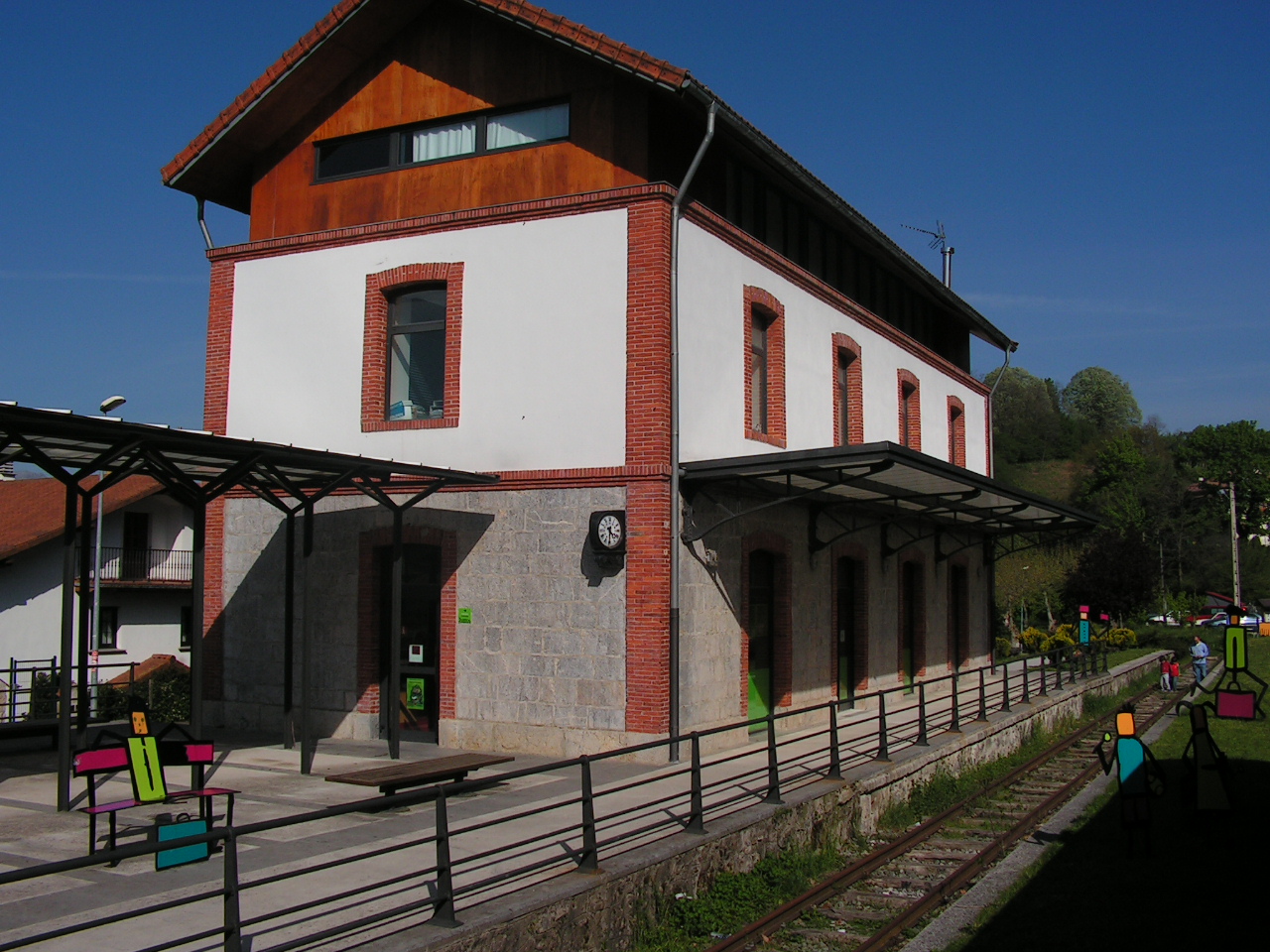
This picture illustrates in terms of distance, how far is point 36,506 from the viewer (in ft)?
119

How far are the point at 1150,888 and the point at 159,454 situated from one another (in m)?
8.85

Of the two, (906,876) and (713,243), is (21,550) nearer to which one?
(713,243)

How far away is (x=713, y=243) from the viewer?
557 inches

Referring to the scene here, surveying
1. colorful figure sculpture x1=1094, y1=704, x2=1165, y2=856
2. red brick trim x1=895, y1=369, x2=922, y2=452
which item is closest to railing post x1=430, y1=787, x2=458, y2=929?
colorful figure sculpture x1=1094, y1=704, x2=1165, y2=856

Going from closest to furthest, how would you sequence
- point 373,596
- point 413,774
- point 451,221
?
point 413,774 < point 451,221 < point 373,596

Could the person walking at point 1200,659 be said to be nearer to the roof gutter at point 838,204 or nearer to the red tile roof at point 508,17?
the roof gutter at point 838,204

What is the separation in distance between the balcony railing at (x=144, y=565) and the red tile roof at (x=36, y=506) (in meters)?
1.61

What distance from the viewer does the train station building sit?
42.4ft

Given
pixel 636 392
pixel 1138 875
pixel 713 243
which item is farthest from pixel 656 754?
pixel 713 243

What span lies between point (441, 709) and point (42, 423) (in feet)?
21.0

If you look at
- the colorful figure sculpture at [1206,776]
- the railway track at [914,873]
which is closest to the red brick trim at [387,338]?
the railway track at [914,873]

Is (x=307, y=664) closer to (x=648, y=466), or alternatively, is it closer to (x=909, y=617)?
(x=648, y=466)

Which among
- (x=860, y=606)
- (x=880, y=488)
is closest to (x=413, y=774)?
(x=880, y=488)

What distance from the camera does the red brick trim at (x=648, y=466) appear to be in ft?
41.0
